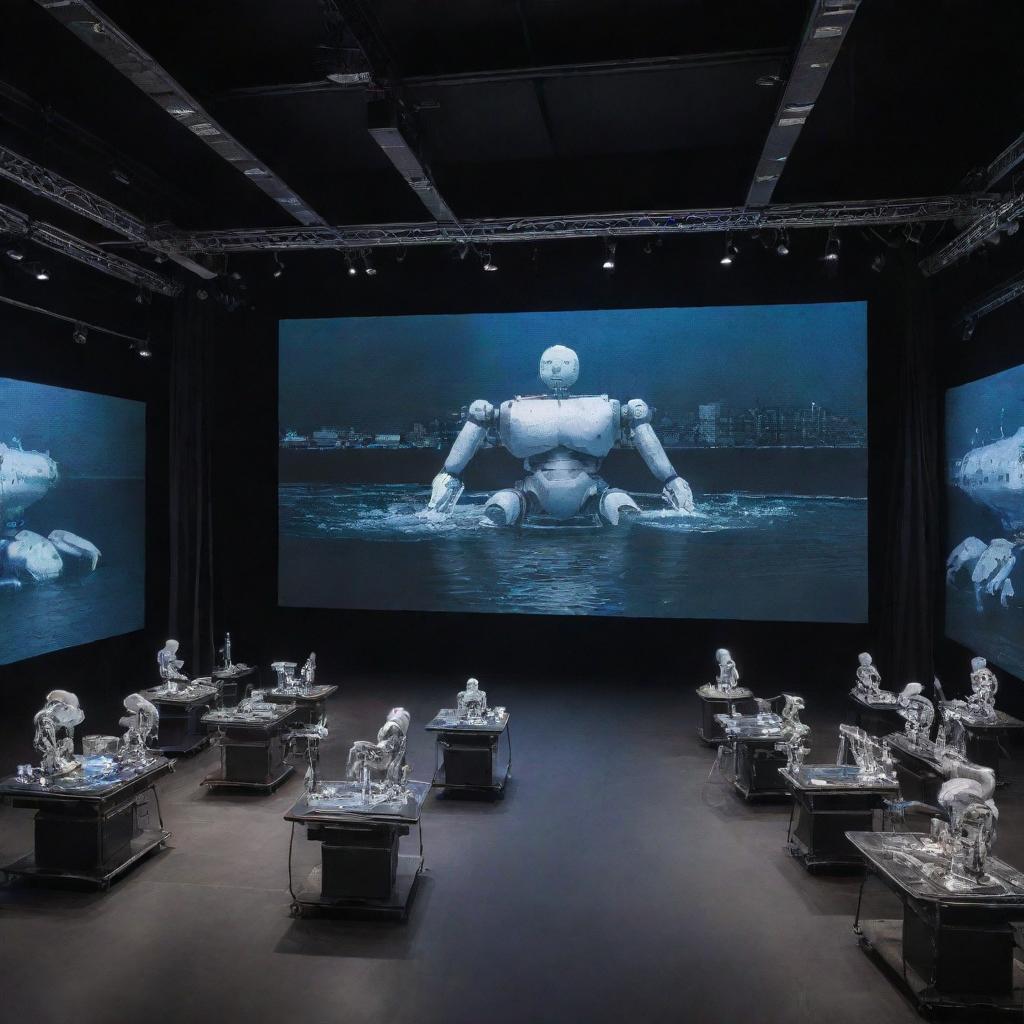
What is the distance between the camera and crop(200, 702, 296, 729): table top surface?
6309 millimetres

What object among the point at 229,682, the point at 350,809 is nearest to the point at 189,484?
the point at 229,682

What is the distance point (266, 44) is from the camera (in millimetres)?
6234

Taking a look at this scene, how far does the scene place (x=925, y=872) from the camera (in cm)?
378

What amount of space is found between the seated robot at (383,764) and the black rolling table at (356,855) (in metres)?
0.14

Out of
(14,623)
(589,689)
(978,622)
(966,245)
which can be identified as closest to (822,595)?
(978,622)

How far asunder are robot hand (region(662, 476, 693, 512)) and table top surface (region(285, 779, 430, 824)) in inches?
232

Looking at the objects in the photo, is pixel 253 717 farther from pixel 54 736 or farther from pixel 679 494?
pixel 679 494

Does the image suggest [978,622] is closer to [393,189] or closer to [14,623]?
[393,189]

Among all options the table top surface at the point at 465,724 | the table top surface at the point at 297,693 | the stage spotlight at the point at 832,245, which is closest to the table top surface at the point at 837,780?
the table top surface at the point at 465,724

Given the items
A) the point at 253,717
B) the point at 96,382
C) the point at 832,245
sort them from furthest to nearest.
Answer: the point at 96,382 < the point at 832,245 < the point at 253,717

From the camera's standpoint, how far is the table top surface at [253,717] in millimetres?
6309

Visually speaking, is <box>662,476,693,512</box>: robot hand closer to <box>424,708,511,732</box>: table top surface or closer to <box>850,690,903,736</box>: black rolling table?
<box>850,690,903,736</box>: black rolling table

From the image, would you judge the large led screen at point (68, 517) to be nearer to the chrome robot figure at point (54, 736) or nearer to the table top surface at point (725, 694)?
the chrome robot figure at point (54, 736)

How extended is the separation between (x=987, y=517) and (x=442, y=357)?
248 inches
